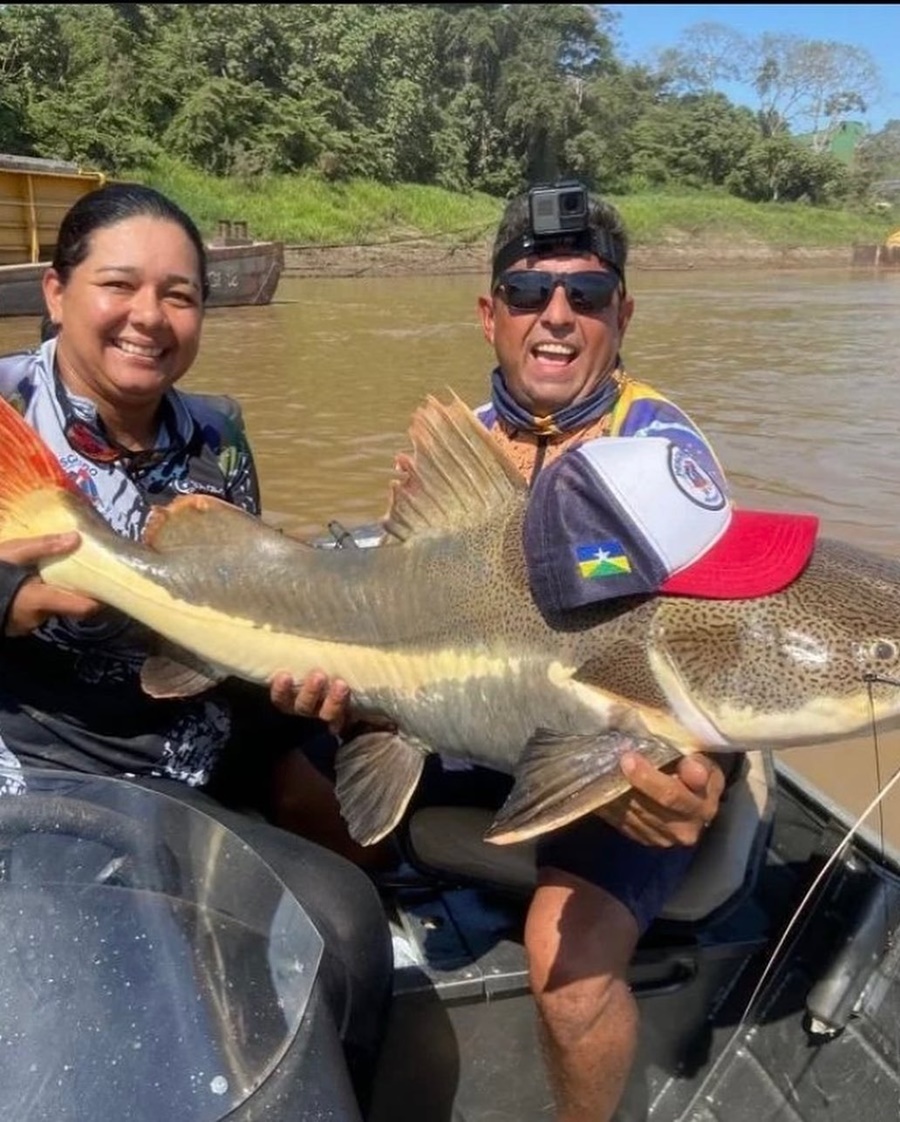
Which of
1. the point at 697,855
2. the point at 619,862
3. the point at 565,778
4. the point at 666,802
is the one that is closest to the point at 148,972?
the point at 565,778

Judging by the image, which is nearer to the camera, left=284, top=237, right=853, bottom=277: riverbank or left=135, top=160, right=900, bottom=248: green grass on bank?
left=284, top=237, right=853, bottom=277: riverbank

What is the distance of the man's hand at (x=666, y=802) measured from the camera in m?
2.03

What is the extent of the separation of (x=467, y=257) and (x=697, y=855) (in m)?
34.1

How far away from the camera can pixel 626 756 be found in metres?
2.04

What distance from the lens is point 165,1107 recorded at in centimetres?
135

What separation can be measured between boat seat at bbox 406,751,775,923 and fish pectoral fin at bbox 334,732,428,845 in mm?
181

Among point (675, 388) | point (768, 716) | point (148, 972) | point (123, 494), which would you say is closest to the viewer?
point (148, 972)

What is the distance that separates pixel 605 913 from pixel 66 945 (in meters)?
1.09

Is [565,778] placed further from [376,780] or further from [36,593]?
[36,593]

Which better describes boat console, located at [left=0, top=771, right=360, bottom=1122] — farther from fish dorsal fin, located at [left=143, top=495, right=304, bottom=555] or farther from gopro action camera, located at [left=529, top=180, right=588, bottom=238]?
gopro action camera, located at [left=529, top=180, right=588, bottom=238]

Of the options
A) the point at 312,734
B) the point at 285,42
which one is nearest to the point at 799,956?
the point at 312,734

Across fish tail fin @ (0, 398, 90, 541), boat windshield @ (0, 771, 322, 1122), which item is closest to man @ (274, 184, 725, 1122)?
fish tail fin @ (0, 398, 90, 541)

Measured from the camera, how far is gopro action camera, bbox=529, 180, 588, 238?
2787 mm

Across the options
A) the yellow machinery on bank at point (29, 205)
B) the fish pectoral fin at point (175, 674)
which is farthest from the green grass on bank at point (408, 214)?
the fish pectoral fin at point (175, 674)
